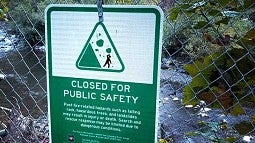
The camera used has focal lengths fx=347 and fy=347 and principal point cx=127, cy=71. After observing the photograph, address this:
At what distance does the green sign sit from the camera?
107 centimetres

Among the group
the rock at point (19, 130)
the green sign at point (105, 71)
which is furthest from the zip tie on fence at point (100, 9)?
the rock at point (19, 130)

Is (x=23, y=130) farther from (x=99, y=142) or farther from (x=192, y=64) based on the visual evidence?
(x=192, y=64)

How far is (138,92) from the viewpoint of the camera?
3.57 feet

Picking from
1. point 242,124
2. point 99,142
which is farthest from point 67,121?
point 242,124

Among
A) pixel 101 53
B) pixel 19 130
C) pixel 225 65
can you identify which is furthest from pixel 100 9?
pixel 19 130

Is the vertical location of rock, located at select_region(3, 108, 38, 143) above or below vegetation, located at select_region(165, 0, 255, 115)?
below

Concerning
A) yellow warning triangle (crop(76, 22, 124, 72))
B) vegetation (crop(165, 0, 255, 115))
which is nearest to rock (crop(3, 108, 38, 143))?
yellow warning triangle (crop(76, 22, 124, 72))

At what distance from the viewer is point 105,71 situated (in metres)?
1.11

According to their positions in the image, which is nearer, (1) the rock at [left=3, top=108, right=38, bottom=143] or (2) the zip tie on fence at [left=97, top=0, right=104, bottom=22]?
(2) the zip tie on fence at [left=97, top=0, right=104, bottom=22]

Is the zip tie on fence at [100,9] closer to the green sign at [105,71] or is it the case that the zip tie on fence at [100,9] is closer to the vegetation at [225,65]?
the green sign at [105,71]

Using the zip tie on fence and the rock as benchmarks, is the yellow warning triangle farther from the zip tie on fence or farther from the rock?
the rock

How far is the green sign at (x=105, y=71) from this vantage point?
1.07 meters

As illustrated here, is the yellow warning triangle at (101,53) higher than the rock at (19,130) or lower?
higher

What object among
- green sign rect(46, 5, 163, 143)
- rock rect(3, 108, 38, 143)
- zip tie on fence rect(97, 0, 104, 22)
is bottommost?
rock rect(3, 108, 38, 143)
